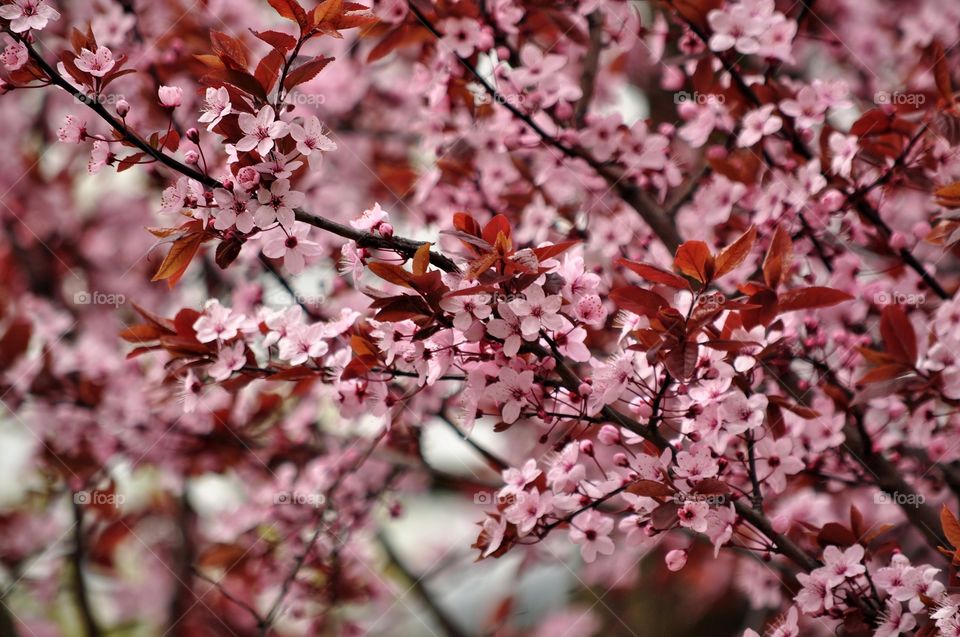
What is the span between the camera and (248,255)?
2732 mm

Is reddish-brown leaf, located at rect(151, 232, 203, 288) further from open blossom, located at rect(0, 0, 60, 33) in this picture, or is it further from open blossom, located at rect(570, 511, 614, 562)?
open blossom, located at rect(570, 511, 614, 562)

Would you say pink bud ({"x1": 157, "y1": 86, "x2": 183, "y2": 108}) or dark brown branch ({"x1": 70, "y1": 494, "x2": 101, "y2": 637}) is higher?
pink bud ({"x1": 157, "y1": 86, "x2": 183, "y2": 108})

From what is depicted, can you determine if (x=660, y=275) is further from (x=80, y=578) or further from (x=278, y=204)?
(x=80, y=578)

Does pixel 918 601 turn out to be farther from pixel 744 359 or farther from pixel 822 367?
pixel 822 367

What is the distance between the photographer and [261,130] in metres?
1.47

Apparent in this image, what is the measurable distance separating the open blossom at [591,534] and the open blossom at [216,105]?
3.00 ft

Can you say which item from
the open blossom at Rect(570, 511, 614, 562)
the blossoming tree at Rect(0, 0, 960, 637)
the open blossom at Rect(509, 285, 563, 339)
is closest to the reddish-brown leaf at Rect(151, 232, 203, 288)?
the blossoming tree at Rect(0, 0, 960, 637)

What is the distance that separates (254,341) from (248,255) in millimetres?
937

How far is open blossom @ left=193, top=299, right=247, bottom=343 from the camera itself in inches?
68.1

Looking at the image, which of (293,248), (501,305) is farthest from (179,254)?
(501,305)

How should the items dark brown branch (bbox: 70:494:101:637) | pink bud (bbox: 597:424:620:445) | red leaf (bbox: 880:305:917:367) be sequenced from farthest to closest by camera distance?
dark brown branch (bbox: 70:494:101:637) → red leaf (bbox: 880:305:917:367) → pink bud (bbox: 597:424:620:445)

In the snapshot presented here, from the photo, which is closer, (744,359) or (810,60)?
(744,359)

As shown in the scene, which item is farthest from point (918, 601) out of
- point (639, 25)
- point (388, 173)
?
point (388, 173)

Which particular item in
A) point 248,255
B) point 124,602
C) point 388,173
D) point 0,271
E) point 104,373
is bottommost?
point 124,602
